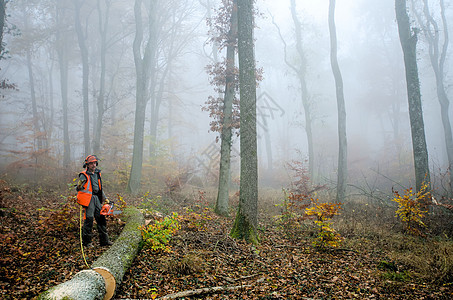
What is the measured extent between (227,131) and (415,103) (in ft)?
21.8

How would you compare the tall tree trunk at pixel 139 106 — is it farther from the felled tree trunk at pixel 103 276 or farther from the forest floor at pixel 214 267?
the felled tree trunk at pixel 103 276

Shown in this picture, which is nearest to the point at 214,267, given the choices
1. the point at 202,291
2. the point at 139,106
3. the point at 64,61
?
the point at 202,291

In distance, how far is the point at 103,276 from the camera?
138 inches

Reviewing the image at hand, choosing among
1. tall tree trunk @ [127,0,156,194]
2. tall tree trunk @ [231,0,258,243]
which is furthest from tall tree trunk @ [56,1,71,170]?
tall tree trunk @ [231,0,258,243]

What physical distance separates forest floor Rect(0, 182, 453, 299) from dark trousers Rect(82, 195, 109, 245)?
202mm

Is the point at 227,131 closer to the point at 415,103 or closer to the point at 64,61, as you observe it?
the point at 415,103

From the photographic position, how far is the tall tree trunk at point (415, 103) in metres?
7.83

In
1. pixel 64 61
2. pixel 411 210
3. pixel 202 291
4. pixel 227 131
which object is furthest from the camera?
pixel 64 61

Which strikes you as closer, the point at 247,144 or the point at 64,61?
the point at 247,144


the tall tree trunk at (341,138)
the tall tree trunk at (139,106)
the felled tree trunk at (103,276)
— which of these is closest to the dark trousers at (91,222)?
the felled tree trunk at (103,276)

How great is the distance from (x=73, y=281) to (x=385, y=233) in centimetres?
746

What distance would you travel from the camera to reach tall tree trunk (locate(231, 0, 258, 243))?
19.7ft

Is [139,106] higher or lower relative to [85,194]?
higher

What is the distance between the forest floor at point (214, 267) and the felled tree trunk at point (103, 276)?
0.22 m
